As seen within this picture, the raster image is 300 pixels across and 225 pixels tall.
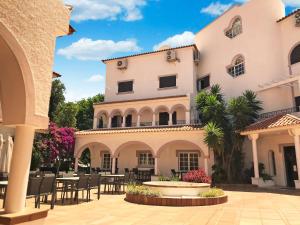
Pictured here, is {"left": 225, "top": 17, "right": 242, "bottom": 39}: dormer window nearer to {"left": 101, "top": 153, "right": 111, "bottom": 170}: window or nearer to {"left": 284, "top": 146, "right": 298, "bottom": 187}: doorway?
{"left": 284, "top": 146, "right": 298, "bottom": 187}: doorway

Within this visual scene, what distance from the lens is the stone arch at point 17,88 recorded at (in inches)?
188

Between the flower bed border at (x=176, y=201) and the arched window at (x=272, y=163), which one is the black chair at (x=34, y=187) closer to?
the flower bed border at (x=176, y=201)

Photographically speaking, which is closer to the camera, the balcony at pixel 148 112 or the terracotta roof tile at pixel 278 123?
the terracotta roof tile at pixel 278 123

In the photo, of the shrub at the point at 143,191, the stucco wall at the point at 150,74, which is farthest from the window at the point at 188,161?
the shrub at the point at 143,191

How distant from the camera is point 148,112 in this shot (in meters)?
25.3

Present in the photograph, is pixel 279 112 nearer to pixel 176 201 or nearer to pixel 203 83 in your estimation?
pixel 203 83

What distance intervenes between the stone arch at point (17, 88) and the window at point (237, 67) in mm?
20656

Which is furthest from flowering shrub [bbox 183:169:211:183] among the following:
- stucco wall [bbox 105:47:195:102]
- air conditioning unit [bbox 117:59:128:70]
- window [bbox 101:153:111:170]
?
air conditioning unit [bbox 117:59:128:70]

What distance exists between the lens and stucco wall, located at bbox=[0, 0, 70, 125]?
4.79 meters

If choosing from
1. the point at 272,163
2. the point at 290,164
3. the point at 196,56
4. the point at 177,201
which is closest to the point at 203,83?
the point at 196,56

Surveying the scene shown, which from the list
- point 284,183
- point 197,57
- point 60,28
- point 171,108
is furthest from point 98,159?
point 60,28

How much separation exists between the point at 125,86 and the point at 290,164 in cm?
1692

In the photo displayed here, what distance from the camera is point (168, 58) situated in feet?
82.2

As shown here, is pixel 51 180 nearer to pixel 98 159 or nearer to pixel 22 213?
pixel 22 213
